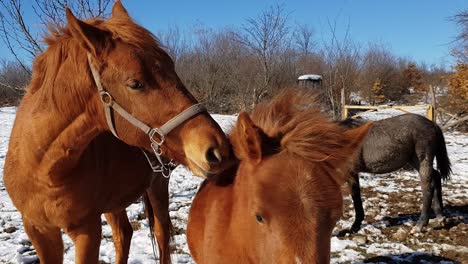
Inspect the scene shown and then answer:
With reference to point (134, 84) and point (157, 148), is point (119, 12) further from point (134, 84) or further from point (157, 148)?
point (157, 148)

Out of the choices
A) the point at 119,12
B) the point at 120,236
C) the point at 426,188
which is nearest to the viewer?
the point at 119,12

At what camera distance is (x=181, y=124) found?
177 centimetres

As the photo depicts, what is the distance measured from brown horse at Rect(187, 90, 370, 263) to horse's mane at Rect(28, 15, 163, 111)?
2.34 feet

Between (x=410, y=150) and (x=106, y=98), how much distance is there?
204 inches

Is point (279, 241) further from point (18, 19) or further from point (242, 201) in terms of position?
point (18, 19)

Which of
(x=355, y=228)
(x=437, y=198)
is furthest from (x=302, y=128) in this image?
(x=437, y=198)

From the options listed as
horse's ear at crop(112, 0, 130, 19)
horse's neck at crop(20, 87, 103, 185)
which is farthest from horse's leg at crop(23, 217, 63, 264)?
horse's ear at crop(112, 0, 130, 19)

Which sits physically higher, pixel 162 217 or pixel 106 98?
pixel 106 98

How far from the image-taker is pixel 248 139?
5.56 ft

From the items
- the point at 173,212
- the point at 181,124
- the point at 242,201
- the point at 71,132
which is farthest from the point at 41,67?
the point at 173,212

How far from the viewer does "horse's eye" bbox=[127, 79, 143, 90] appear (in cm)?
180

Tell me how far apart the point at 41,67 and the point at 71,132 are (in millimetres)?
490

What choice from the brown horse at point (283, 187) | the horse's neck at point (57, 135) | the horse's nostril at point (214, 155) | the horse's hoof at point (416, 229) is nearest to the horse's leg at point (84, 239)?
the horse's neck at point (57, 135)

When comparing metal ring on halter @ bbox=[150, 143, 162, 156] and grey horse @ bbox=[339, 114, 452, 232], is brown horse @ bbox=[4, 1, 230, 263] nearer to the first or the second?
metal ring on halter @ bbox=[150, 143, 162, 156]
